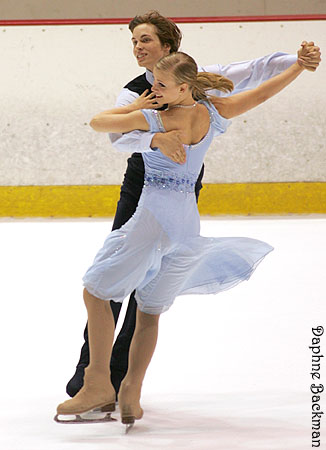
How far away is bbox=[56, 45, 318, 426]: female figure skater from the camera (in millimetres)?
2375

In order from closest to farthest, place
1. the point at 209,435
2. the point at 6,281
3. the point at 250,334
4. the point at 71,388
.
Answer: the point at 209,435
the point at 71,388
the point at 250,334
the point at 6,281

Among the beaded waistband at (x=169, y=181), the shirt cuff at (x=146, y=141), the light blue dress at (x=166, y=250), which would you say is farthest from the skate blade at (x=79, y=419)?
the shirt cuff at (x=146, y=141)

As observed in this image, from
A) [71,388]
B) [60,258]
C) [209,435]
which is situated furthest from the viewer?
[60,258]

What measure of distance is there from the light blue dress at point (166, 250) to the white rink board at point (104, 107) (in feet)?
16.1

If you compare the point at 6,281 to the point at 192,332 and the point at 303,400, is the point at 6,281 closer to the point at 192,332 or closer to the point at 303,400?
the point at 192,332

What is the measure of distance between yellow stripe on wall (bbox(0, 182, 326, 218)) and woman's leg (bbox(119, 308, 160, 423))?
4898 mm

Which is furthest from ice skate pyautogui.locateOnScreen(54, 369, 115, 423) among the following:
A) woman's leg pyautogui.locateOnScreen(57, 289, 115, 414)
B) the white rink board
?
the white rink board

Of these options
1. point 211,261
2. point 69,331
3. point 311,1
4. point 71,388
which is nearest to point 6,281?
point 69,331

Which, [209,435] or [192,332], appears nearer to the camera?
[209,435]

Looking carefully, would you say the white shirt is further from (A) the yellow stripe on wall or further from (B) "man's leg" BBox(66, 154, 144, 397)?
(A) the yellow stripe on wall

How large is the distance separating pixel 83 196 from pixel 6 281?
269 centimetres

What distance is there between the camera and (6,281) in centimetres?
484

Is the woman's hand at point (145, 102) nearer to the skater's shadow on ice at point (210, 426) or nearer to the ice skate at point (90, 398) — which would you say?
the ice skate at point (90, 398)

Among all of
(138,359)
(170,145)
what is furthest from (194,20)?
(138,359)
